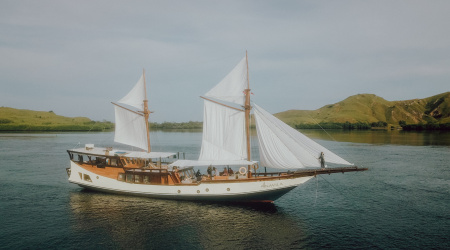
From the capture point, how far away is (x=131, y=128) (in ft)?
119

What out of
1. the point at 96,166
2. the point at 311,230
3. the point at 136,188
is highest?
the point at 96,166

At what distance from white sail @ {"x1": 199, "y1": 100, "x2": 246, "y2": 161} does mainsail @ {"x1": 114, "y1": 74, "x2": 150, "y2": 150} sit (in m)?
8.86

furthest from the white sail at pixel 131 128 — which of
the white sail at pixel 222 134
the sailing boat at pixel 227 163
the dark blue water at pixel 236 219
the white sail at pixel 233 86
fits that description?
the white sail at pixel 233 86

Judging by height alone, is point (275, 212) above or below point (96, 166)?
below

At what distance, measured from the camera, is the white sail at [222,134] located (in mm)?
30312

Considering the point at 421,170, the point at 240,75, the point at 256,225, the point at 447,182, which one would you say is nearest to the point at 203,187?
the point at 256,225

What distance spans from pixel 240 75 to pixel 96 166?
19.6 m

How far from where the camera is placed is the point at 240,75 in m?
29.8

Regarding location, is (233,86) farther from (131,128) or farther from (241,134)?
(131,128)

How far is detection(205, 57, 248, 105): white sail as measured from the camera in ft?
97.1

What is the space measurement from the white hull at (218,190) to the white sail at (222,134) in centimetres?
296

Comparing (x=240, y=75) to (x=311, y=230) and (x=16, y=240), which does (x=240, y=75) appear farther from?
(x=16, y=240)

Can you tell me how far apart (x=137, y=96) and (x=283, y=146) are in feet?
62.2

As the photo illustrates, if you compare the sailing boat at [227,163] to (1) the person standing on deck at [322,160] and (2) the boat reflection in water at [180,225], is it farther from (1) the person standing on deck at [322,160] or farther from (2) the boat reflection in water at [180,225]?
(2) the boat reflection in water at [180,225]
